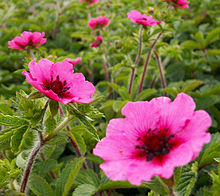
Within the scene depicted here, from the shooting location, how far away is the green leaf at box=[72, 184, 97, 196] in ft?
3.41

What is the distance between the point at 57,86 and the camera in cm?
95

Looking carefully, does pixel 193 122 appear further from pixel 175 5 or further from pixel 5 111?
pixel 175 5

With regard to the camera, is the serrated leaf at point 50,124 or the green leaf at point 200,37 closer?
the serrated leaf at point 50,124

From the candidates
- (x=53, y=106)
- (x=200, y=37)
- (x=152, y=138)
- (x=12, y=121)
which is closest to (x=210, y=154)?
(x=152, y=138)

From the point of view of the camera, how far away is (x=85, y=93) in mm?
942

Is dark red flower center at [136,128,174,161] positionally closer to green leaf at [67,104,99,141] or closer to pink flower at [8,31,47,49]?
green leaf at [67,104,99,141]

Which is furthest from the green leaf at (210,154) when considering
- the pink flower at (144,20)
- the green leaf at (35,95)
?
the pink flower at (144,20)

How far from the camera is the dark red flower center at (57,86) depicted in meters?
0.94

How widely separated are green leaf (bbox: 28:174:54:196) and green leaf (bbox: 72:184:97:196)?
10 cm

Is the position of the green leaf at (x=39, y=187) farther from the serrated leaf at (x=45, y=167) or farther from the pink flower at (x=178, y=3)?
the pink flower at (x=178, y=3)

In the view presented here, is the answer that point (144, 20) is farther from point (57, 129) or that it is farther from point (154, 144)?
point (154, 144)

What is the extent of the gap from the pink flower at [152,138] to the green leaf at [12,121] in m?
0.34

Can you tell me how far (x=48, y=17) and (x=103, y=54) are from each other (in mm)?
1676

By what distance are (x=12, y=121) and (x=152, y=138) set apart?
47 cm
